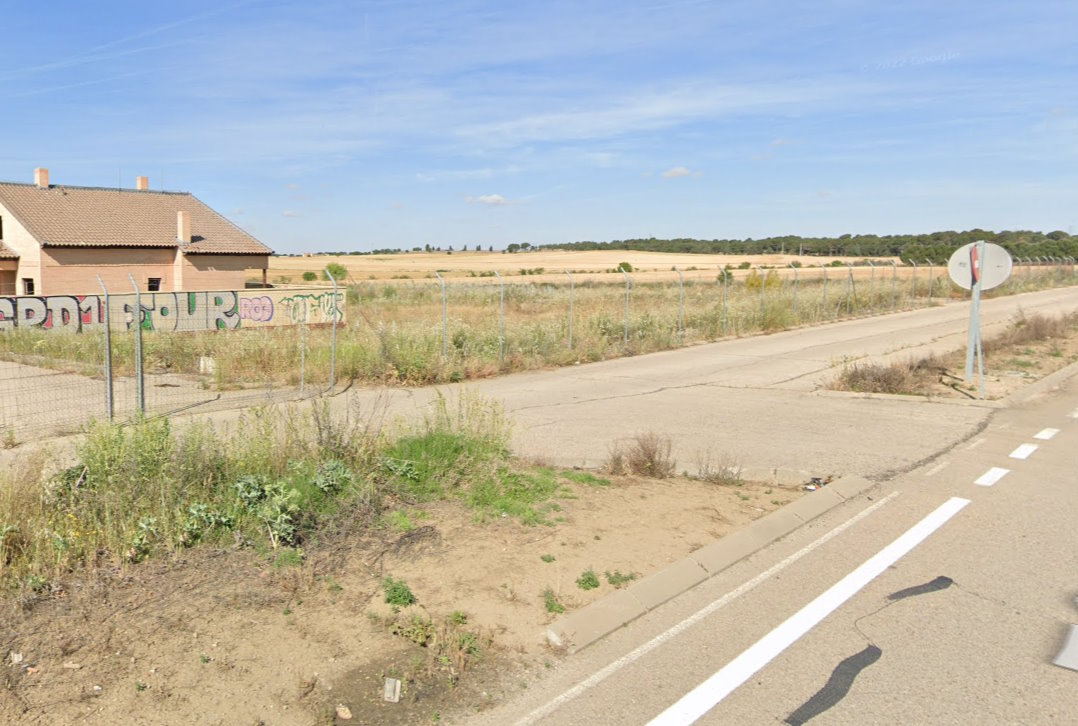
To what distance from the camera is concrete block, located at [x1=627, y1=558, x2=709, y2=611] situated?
5410 mm

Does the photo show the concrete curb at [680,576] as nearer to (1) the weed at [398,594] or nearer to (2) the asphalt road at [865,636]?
(2) the asphalt road at [865,636]

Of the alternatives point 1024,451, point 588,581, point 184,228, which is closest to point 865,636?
point 588,581

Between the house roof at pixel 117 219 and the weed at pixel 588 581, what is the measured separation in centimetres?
4393

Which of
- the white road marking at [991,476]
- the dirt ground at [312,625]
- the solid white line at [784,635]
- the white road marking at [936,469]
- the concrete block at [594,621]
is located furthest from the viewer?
the white road marking at [936,469]

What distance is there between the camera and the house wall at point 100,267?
42125mm

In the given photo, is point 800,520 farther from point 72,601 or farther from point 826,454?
point 72,601

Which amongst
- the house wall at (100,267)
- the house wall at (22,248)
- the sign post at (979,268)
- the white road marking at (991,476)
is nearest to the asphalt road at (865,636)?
the white road marking at (991,476)

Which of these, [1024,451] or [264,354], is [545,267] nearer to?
[264,354]

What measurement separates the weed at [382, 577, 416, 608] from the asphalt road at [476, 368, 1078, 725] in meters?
1.05

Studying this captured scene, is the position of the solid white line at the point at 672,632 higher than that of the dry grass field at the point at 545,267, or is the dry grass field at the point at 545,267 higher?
the dry grass field at the point at 545,267

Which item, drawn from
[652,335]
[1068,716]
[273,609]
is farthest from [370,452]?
[652,335]

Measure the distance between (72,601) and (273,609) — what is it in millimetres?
1068

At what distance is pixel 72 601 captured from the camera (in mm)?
4719

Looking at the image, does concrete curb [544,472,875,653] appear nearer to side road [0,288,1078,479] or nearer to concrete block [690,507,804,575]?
concrete block [690,507,804,575]
